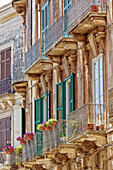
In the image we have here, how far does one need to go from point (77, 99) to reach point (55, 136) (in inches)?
58.9

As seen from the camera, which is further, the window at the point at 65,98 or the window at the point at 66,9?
the window at the point at 65,98

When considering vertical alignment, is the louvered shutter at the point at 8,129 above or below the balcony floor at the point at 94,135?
above

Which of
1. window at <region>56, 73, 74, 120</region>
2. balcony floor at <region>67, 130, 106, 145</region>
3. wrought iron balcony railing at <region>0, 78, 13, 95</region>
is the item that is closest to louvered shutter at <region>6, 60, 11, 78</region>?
wrought iron balcony railing at <region>0, 78, 13, 95</region>

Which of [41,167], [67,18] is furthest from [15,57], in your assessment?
[67,18]

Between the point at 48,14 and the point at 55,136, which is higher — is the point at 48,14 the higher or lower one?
the higher one

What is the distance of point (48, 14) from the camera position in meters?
30.6

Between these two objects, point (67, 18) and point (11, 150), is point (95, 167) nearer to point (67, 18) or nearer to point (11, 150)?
point (67, 18)

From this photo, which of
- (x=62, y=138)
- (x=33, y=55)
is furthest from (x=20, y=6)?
(x=62, y=138)

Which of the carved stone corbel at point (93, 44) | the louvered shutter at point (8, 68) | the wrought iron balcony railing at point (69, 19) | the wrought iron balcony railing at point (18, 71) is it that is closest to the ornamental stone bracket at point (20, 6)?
the wrought iron balcony railing at point (18, 71)

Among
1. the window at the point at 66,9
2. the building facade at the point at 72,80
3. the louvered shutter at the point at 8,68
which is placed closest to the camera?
the building facade at the point at 72,80

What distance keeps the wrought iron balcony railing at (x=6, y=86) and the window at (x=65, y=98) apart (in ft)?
32.7

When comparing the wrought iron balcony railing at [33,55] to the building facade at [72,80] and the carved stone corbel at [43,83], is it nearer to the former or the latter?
the building facade at [72,80]

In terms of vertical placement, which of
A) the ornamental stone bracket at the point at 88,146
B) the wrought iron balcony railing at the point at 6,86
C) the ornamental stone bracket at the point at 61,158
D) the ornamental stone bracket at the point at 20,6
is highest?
the ornamental stone bracket at the point at 20,6

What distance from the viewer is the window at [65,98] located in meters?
26.9
